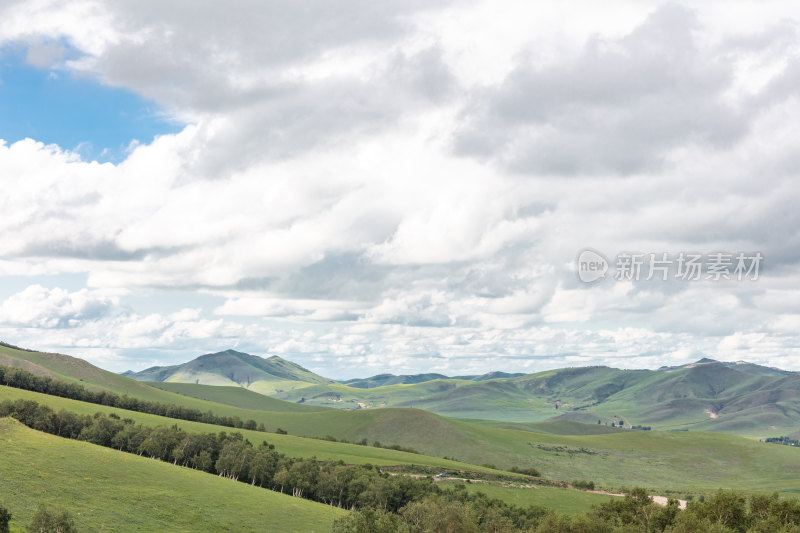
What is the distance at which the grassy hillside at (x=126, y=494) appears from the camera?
9775 centimetres

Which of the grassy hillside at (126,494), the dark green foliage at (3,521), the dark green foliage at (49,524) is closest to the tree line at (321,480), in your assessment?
the grassy hillside at (126,494)

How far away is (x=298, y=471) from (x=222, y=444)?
30.4 meters

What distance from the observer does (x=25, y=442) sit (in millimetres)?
122875

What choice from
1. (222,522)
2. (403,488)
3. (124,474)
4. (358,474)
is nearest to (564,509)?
(403,488)

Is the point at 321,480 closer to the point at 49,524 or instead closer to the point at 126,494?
the point at 126,494

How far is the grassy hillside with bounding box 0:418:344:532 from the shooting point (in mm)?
97750

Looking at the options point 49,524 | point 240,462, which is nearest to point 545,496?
point 240,462

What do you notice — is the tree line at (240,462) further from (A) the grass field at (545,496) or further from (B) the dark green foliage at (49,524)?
(B) the dark green foliage at (49,524)

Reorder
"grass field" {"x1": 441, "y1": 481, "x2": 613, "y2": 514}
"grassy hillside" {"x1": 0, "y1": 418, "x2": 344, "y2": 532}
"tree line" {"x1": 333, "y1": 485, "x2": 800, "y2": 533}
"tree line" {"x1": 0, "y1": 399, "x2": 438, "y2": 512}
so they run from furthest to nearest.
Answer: "grass field" {"x1": 441, "y1": 481, "x2": 613, "y2": 514}
"tree line" {"x1": 0, "y1": 399, "x2": 438, "y2": 512}
"tree line" {"x1": 333, "y1": 485, "x2": 800, "y2": 533}
"grassy hillside" {"x1": 0, "y1": 418, "x2": 344, "y2": 532}

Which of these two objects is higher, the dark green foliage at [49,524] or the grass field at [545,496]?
the dark green foliage at [49,524]

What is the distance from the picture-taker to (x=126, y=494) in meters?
110

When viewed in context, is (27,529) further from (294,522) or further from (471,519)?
(471,519)

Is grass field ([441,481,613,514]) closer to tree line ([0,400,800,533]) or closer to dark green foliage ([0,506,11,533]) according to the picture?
tree line ([0,400,800,533])

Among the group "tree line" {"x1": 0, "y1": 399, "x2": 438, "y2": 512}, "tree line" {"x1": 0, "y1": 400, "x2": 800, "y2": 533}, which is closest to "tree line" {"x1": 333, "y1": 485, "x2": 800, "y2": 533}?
"tree line" {"x1": 0, "y1": 400, "x2": 800, "y2": 533}
